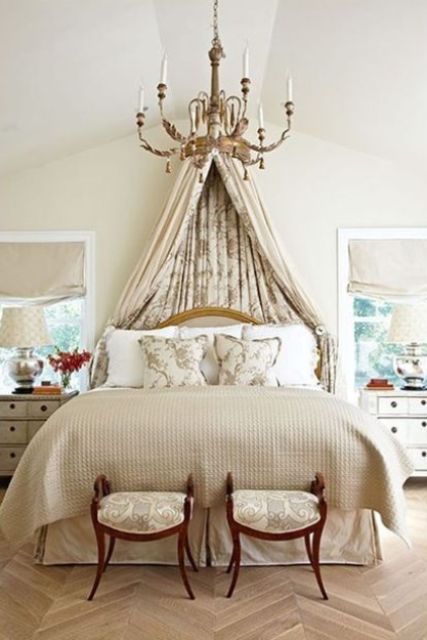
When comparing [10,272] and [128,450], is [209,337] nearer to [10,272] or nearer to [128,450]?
[128,450]

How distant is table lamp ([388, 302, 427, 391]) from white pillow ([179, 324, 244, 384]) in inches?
48.9

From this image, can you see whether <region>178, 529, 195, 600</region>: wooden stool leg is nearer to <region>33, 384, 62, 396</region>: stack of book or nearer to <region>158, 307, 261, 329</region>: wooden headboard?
<region>33, 384, 62, 396</region>: stack of book

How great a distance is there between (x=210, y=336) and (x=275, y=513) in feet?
6.40

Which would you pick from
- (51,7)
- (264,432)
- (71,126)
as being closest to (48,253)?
(71,126)

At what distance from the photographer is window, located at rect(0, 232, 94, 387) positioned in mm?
4898

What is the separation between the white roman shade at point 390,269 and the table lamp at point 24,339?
267 centimetres

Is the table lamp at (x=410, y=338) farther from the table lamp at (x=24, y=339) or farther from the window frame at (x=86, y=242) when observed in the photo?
the table lamp at (x=24, y=339)

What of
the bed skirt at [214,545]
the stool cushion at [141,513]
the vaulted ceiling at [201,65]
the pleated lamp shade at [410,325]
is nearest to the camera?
the stool cushion at [141,513]

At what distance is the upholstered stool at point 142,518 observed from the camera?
8.07 feet

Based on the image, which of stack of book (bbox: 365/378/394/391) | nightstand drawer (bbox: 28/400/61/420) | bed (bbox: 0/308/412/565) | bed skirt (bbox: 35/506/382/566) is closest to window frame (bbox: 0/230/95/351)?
nightstand drawer (bbox: 28/400/61/420)

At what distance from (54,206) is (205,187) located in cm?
137

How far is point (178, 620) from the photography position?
234 centimetres

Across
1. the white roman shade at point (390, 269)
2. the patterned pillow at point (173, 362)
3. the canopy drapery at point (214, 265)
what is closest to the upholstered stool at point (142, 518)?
the patterned pillow at point (173, 362)

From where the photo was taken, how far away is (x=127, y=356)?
13.8 ft
